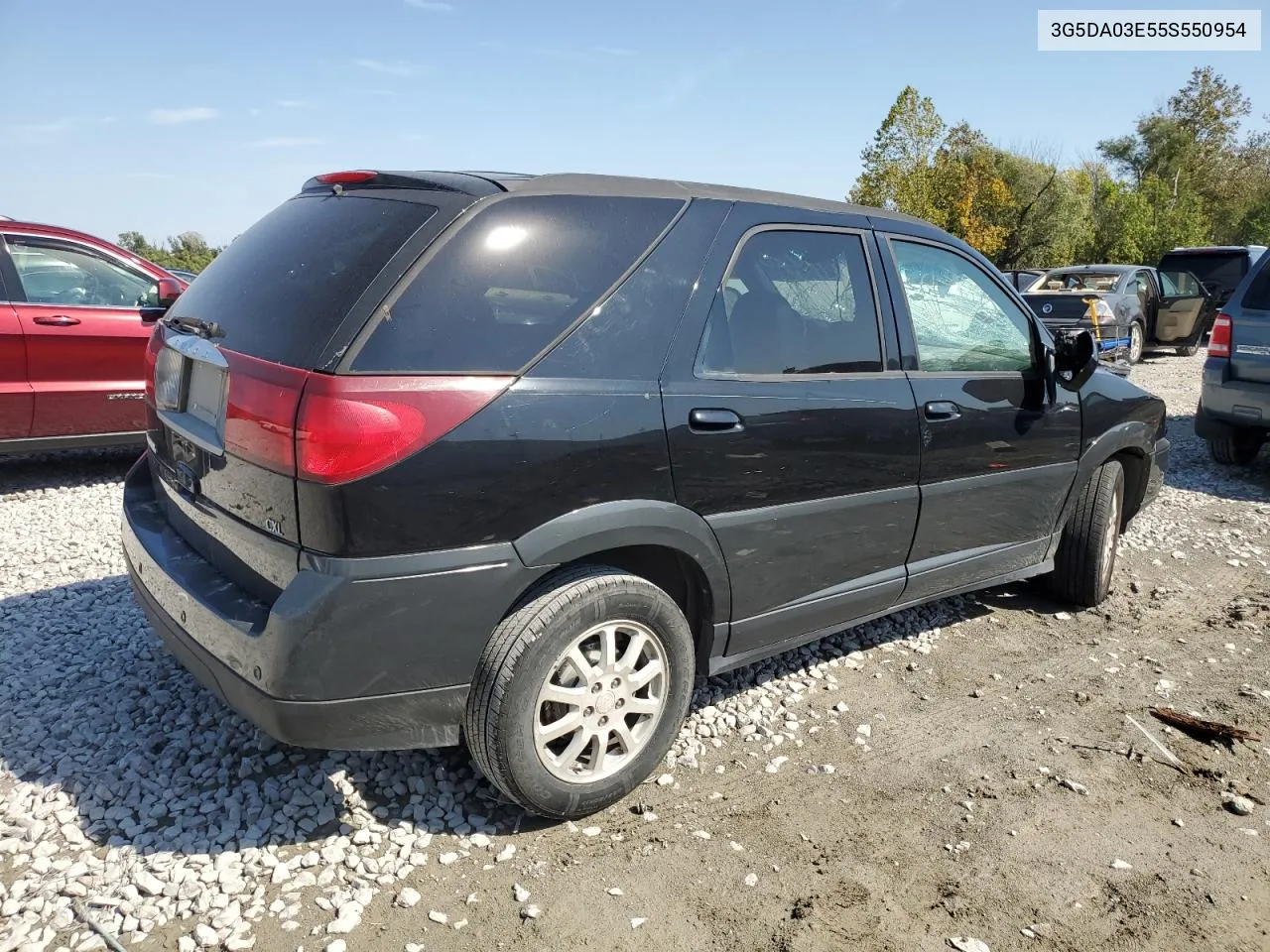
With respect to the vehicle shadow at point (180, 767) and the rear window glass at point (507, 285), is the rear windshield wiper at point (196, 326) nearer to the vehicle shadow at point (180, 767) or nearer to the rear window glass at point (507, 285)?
the rear window glass at point (507, 285)

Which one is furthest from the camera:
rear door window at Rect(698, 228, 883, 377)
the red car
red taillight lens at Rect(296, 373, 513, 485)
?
the red car

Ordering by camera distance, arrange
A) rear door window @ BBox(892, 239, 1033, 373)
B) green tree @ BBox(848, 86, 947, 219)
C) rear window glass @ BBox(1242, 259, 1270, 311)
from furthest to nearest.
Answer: green tree @ BBox(848, 86, 947, 219)
rear window glass @ BBox(1242, 259, 1270, 311)
rear door window @ BBox(892, 239, 1033, 373)

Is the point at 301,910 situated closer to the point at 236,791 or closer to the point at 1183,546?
the point at 236,791

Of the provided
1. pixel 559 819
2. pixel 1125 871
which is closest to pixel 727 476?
pixel 559 819

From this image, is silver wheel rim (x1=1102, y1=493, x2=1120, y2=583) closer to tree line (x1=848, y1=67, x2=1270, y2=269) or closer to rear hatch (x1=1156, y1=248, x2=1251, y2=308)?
rear hatch (x1=1156, y1=248, x2=1251, y2=308)

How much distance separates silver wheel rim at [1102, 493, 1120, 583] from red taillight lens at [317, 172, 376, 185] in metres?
3.71

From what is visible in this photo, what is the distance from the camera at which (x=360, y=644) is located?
2258 mm

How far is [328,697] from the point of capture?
228cm

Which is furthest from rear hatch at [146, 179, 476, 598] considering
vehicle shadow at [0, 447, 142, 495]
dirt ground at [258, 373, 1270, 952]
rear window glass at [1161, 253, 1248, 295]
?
rear window glass at [1161, 253, 1248, 295]

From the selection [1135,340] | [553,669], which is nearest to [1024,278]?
[1135,340]

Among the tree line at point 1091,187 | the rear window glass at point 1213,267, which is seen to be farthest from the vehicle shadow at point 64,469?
the tree line at point 1091,187

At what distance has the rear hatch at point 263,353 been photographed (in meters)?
2.31

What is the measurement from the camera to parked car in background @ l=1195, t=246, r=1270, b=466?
6.99 metres

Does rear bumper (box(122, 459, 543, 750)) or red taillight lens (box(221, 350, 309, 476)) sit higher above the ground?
red taillight lens (box(221, 350, 309, 476))
